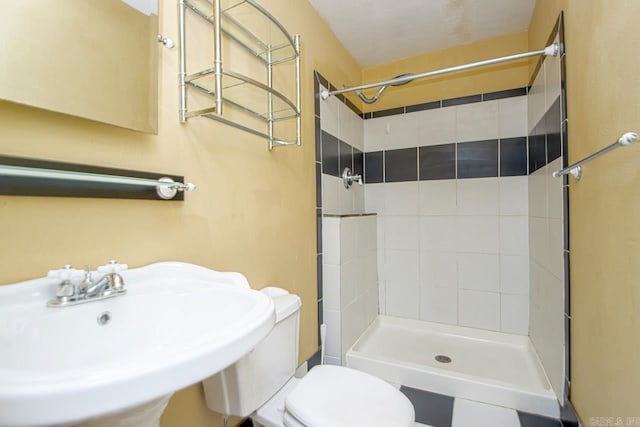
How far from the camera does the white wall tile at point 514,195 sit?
2.02 meters

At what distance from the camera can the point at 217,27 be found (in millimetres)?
876

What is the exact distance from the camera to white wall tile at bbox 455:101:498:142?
210 cm

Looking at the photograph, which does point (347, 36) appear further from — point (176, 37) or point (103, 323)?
point (103, 323)

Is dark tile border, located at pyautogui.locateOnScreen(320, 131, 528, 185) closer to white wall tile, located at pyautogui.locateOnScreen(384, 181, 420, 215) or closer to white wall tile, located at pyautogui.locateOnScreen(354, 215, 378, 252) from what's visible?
white wall tile, located at pyautogui.locateOnScreen(384, 181, 420, 215)

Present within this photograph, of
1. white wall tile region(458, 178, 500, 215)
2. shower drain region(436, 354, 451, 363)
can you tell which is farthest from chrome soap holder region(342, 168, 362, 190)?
shower drain region(436, 354, 451, 363)

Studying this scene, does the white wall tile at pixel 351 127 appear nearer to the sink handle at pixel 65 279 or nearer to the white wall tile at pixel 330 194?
the white wall tile at pixel 330 194

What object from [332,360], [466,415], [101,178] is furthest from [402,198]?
[101,178]

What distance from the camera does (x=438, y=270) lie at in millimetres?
2254

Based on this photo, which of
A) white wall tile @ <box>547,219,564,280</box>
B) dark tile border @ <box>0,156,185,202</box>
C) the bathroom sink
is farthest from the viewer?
white wall tile @ <box>547,219,564,280</box>

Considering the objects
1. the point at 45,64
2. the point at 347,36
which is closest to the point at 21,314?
the point at 45,64

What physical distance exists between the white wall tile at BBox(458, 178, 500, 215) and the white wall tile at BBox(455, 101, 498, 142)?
318 millimetres

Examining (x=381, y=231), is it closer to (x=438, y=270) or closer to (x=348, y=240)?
(x=438, y=270)

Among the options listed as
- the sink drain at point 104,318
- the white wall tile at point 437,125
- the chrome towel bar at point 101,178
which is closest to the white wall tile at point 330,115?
the white wall tile at point 437,125

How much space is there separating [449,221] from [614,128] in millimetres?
1378
